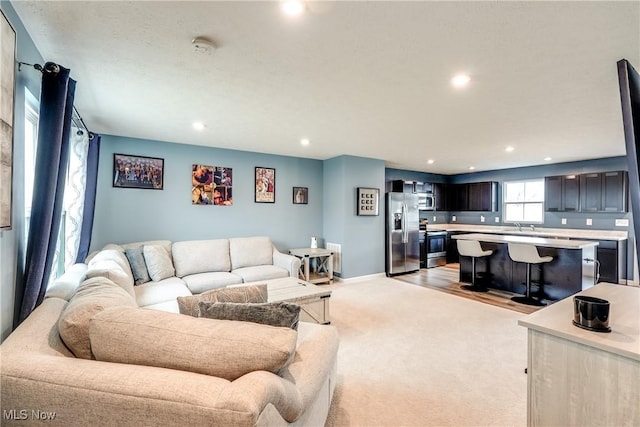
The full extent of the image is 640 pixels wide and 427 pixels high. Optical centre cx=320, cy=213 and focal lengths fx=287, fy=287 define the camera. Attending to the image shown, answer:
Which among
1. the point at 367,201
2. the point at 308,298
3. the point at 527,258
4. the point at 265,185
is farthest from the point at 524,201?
the point at 308,298

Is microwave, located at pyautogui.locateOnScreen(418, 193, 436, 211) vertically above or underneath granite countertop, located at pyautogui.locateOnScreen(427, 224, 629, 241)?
above

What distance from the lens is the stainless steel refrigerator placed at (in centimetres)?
597

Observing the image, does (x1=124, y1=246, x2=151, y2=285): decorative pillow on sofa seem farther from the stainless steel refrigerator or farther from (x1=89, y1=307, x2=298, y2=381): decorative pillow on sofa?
the stainless steel refrigerator

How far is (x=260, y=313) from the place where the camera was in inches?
56.3

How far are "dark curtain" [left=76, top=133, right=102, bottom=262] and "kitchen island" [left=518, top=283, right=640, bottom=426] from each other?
13.1 feet

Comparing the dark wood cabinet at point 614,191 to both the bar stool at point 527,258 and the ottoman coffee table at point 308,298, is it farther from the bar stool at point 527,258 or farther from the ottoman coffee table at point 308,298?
the ottoman coffee table at point 308,298

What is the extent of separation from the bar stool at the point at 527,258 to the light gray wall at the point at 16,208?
526cm

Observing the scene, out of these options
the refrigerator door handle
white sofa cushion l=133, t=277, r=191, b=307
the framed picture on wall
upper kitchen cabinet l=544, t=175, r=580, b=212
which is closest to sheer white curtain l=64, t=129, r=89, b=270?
white sofa cushion l=133, t=277, r=191, b=307

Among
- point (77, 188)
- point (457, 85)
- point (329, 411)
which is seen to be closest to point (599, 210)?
point (457, 85)

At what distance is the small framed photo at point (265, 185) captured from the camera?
516 centimetres

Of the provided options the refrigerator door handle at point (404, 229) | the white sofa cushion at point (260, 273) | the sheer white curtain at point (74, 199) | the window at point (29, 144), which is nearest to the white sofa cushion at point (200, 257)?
the white sofa cushion at point (260, 273)

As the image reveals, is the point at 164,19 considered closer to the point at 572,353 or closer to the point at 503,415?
the point at 572,353

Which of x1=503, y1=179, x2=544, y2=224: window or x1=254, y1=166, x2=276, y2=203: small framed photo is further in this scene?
x1=503, y1=179, x2=544, y2=224: window

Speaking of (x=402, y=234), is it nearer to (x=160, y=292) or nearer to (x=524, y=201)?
(x=524, y=201)
